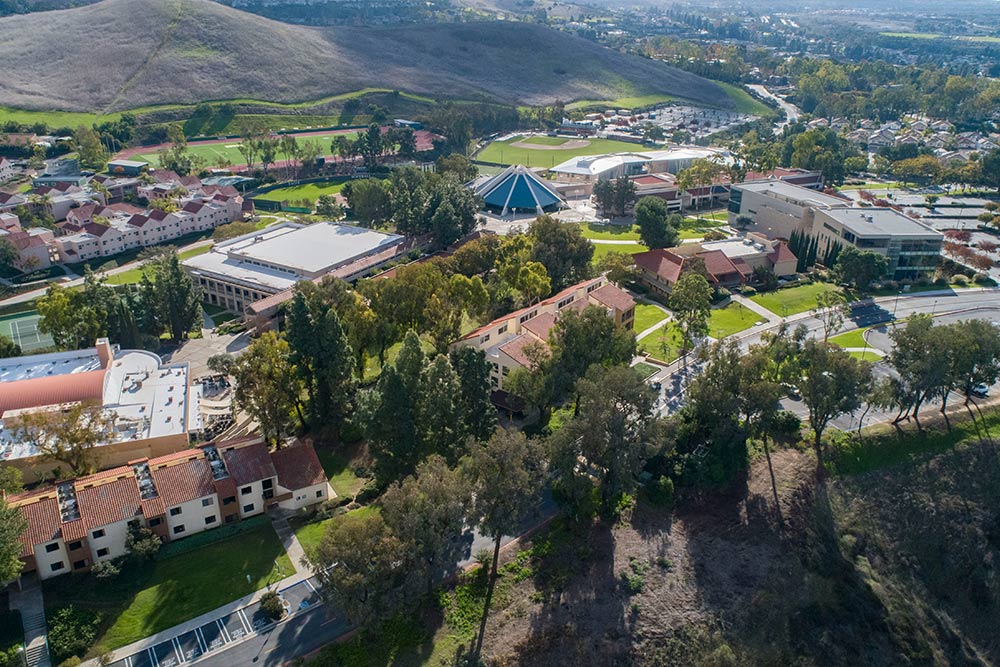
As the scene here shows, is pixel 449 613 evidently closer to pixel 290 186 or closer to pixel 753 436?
pixel 753 436

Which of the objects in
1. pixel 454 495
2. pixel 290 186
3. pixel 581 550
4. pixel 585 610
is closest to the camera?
pixel 454 495

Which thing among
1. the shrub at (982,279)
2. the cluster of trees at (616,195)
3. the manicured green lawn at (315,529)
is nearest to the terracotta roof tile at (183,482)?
the manicured green lawn at (315,529)

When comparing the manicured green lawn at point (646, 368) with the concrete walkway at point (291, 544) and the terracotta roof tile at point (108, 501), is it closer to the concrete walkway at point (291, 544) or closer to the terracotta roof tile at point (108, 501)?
the concrete walkway at point (291, 544)

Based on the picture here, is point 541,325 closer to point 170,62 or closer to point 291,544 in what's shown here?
point 291,544

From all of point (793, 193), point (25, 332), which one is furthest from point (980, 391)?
point (25, 332)

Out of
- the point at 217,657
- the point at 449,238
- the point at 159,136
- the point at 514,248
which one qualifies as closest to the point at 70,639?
the point at 217,657

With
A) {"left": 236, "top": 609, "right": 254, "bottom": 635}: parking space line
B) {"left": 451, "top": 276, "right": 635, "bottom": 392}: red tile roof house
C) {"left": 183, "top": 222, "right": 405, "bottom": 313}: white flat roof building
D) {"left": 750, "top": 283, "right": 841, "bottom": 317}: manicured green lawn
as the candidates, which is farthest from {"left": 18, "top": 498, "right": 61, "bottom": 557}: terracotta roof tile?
{"left": 750, "top": 283, "right": 841, "bottom": 317}: manicured green lawn

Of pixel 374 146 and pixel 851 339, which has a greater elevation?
pixel 851 339
